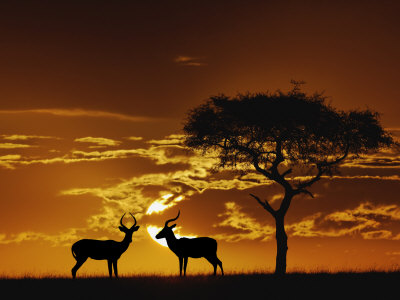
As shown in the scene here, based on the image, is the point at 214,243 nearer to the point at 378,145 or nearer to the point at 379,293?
the point at 379,293

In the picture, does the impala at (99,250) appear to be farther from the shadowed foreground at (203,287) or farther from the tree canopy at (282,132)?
the tree canopy at (282,132)

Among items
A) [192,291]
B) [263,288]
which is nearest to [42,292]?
[192,291]

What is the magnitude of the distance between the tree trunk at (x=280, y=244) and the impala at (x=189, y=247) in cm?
673

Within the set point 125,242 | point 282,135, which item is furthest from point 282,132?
point 125,242

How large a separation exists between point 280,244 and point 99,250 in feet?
42.2

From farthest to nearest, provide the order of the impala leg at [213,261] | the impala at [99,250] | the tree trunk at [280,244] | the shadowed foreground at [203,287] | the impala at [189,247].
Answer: the tree trunk at [280,244] → the impala leg at [213,261] → the impala at [189,247] → the impala at [99,250] → the shadowed foreground at [203,287]

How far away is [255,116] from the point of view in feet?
133

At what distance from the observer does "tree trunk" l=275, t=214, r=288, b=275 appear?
131 feet

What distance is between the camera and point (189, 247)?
33562mm

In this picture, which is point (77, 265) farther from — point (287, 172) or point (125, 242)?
point (287, 172)

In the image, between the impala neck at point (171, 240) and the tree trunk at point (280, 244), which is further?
the tree trunk at point (280, 244)

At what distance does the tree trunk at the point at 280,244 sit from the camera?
3978cm

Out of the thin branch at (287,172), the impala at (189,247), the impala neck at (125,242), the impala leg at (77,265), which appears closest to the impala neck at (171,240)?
the impala at (189,247)

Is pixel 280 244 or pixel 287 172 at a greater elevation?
pixel 287 172
